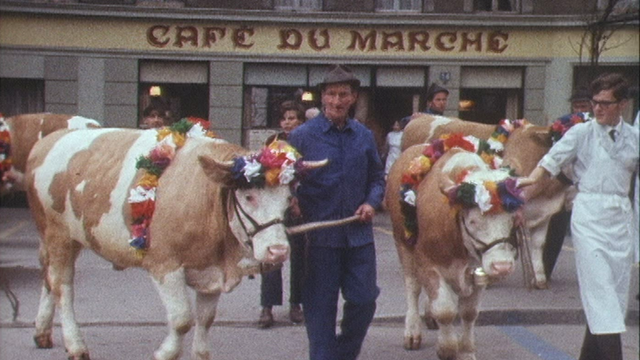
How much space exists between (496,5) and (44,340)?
9093 millimetres

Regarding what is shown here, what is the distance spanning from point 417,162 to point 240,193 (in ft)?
5.66

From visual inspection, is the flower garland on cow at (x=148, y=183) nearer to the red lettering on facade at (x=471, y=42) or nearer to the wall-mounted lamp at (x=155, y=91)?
the wall-mounted lamp at (x=155, y=91)

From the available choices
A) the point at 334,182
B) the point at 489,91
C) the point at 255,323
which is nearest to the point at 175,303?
the point at 334,182

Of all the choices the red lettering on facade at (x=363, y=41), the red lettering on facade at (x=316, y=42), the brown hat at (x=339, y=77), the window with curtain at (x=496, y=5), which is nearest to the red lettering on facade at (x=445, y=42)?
the window with curtain at (x=496, y=5)

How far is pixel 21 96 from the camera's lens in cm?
1462

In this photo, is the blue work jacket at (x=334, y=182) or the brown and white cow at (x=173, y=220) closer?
the brown and white cow at (x=173, y=220)

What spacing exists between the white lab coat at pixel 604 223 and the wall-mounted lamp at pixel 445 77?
7628mm

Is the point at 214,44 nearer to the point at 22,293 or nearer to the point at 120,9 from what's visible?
the point at 120,9

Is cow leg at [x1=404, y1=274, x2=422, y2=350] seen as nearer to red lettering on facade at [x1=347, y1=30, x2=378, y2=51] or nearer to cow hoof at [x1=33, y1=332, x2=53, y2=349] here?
cow hoof at [x1=33, y1=332, x2=53, y2=349]

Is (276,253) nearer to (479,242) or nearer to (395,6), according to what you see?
(479,242)

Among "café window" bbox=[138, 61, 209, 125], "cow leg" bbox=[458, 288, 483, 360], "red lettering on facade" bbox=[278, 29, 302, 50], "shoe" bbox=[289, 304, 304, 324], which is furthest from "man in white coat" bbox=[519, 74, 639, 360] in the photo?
"red lettering on facade" bbox=[278, 29, 302, 50]

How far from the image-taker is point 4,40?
14.2 meters

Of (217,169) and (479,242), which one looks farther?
(479,242)

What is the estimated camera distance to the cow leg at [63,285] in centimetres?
686
